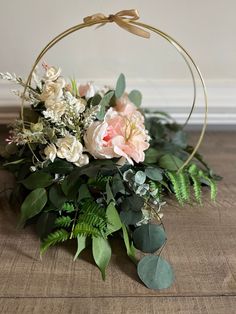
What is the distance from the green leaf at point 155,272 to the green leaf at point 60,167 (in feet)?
0.59

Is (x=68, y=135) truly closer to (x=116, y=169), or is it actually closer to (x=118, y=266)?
(x=116, y=169)

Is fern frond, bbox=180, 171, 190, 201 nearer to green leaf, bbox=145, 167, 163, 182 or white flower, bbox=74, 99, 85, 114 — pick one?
green leaf, bbox=145, 167, 163, 182

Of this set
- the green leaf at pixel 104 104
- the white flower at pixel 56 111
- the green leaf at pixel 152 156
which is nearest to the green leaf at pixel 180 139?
the green leaf at pixel 152 156

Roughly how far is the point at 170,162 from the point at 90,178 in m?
0.17

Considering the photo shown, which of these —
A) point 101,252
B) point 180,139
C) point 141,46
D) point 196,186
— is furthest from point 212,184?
point 141,46

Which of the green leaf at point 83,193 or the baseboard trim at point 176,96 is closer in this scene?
the green leaf at point 83,193

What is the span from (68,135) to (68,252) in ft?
0.57

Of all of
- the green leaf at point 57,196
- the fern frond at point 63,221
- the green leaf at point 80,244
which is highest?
the green leaf at point 57,196

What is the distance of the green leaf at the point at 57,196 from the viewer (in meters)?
0.63

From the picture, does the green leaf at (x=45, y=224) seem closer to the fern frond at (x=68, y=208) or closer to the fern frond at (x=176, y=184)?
the fern frond at (x=68, y=208)

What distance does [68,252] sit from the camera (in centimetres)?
62

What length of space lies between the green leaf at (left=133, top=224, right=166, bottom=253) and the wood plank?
9cm

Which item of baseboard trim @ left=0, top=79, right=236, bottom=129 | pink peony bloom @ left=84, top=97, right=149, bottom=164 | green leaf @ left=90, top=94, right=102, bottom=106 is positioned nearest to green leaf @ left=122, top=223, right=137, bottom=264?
pink peony bloom @ left=84, top=97, right=149, bottom=164

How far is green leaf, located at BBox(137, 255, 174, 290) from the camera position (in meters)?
0.56
